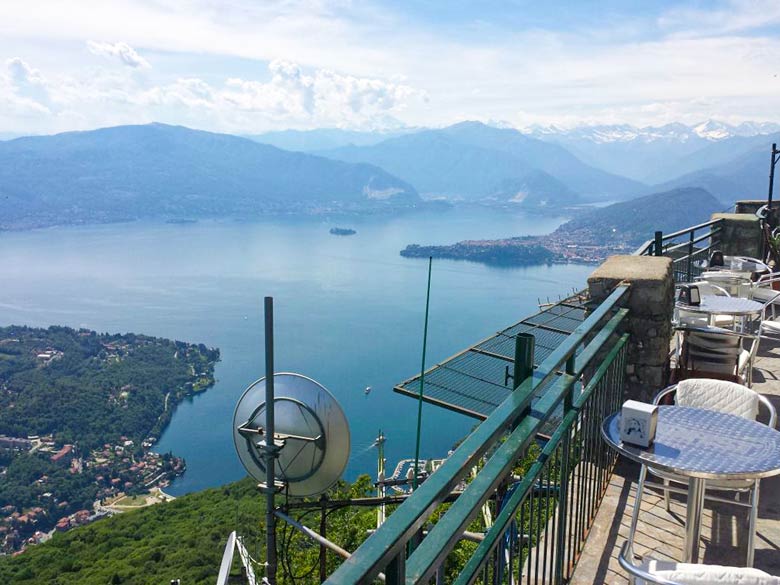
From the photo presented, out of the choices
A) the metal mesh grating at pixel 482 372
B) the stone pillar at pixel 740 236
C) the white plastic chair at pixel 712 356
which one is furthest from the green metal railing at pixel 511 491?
the stone pillar at pixel 740 236

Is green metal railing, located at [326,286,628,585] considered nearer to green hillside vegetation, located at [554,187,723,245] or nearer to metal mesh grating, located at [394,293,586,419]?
metal mesh grating, located at [394,293,586,419]

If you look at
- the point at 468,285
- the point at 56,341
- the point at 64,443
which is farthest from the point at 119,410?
the point at 468,285

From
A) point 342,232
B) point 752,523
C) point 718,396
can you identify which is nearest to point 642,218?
point 342,232

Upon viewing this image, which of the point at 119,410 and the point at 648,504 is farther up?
the point at 648,504

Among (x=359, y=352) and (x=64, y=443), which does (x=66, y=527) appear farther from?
(x=359, y=352)

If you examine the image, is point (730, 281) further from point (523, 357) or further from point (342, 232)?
point (342, 232)

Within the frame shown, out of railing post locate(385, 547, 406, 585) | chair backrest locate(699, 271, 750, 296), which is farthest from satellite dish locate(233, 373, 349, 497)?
chair backrest locate(699, 271, 750, 296)
